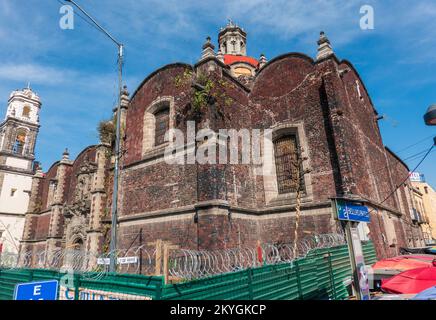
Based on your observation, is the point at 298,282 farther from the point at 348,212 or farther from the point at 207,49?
the point at 207,49

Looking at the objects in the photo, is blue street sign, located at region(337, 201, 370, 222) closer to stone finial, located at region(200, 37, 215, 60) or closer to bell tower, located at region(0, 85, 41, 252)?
stone finial, located at region(200, 37, 215, 60)

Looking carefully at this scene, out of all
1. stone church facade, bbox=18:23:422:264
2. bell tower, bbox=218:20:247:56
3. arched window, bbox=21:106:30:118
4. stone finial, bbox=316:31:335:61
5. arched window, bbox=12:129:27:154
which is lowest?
stone church facade, bbox=18:23:422:264

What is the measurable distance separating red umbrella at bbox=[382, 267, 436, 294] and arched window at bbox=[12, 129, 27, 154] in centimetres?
3751

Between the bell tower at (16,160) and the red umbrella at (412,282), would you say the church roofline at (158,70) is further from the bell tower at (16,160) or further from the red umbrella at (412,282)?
the bell tower at (16,160)

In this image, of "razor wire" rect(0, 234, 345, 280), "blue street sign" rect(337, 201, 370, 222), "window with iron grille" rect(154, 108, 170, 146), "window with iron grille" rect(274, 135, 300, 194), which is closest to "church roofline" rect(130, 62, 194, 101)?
"window with iron grille" rect(154, 108, 170, 146)

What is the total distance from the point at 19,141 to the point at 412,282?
38715 millimetres

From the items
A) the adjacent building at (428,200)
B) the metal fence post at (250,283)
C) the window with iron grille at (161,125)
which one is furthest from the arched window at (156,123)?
the adjacent building at (428,200)

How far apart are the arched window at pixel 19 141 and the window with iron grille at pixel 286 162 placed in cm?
3204

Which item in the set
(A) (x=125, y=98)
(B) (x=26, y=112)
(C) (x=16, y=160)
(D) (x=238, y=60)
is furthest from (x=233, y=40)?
(C) (x=16, y=160)

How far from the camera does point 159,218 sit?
12820 mm

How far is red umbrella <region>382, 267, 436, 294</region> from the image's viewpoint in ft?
21.4

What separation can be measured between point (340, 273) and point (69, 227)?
65.2 ft
